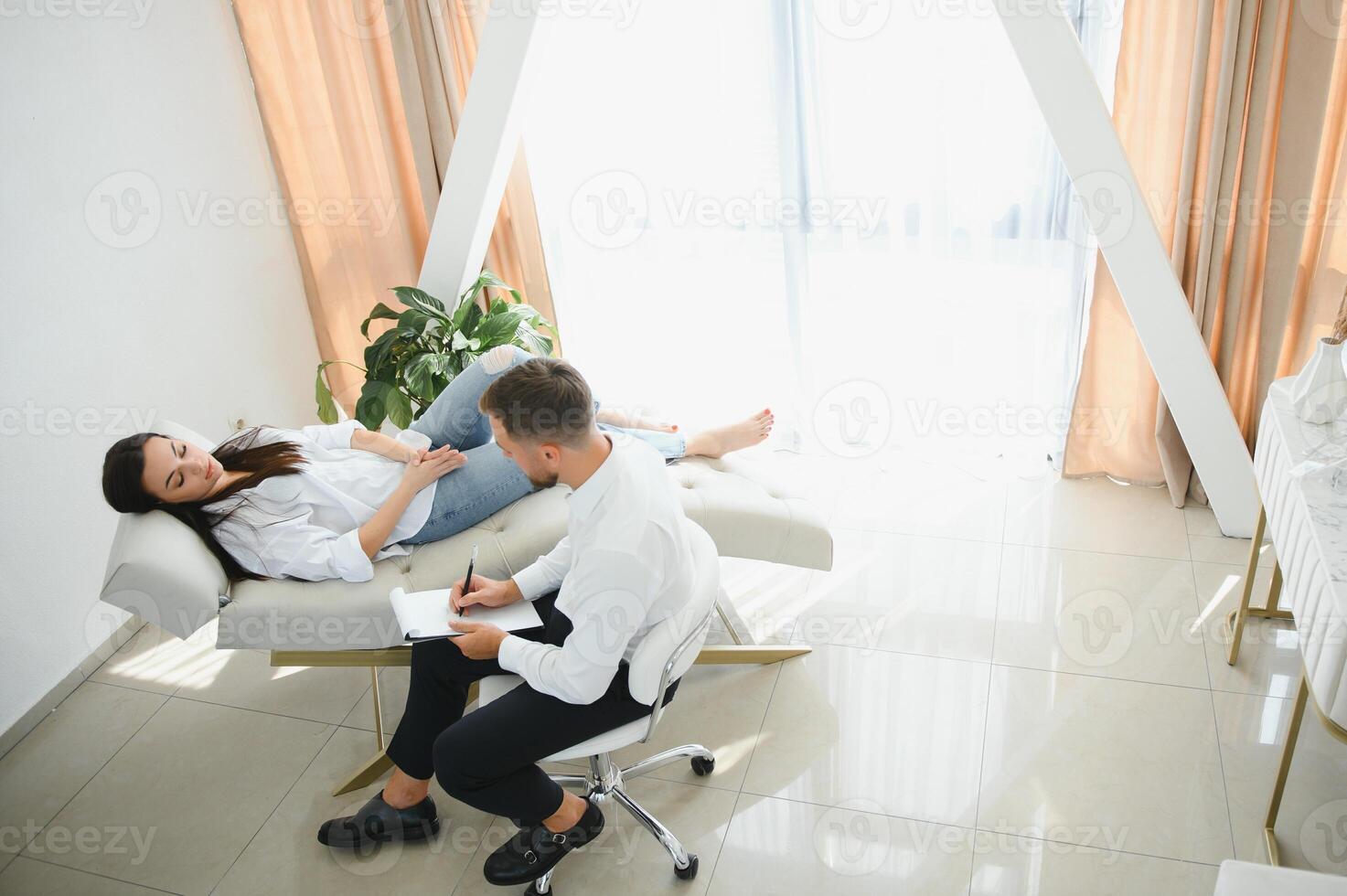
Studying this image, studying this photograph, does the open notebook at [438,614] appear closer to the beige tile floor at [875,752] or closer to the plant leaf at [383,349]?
the beige tile floor at [875,752]

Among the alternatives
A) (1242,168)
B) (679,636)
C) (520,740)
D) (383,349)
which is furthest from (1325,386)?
(383,349)

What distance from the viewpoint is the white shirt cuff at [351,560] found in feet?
7.62

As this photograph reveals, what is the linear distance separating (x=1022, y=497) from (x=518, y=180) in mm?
2071

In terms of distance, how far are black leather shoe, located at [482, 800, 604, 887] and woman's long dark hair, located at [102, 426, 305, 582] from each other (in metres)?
0.88

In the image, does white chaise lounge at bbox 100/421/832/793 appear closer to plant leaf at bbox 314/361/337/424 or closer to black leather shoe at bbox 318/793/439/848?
black leather shoe at bbox 318/793/439/848

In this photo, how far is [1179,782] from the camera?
2.19 meters

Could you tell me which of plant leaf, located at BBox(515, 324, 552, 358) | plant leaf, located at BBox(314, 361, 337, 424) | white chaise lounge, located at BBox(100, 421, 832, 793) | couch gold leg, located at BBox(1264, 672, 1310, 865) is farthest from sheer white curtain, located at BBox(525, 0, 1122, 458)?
couch gold leg, located at BBox(1264, 672, 1310, 865)

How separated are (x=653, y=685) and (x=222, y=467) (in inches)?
49.9

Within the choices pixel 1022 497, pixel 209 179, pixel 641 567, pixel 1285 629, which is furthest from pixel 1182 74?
pixel 209 179

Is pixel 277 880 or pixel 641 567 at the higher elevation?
pixel 641 567

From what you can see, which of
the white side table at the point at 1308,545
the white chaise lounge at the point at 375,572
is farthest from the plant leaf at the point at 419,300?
the white side table at the point at 1308,545

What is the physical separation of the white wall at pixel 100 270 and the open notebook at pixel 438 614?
4.36ft

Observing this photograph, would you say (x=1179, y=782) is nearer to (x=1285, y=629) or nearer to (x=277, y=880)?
(x=1285, y=629)

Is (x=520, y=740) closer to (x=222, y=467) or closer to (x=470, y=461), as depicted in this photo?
(x=470, y=461)
